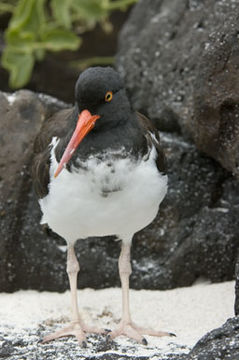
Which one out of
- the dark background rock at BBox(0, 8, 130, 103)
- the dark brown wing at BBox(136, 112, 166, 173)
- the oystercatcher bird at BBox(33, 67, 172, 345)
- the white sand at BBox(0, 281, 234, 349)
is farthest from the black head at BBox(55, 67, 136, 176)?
the dark background rock at BBox(0, 8, 130, 103)

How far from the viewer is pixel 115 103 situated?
3938mm

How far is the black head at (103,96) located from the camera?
3.81m

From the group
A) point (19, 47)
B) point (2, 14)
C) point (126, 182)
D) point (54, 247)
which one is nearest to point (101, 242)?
point (54, 247)

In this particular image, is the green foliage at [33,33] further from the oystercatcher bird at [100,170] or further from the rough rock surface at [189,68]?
the oystercatcher bird at [100,170]

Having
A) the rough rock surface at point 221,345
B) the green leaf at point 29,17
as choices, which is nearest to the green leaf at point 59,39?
the green leaf at point 29,17

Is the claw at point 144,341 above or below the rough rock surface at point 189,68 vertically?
below

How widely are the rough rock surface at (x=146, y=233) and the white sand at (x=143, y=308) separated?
9 centimetres

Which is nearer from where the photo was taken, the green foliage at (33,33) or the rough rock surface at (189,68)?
the rough rock surface at (189,68)

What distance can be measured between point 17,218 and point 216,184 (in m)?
1.37

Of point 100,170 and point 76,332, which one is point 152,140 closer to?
point 100,170

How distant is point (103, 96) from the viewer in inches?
152

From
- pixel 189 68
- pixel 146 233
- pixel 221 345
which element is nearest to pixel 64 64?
pixel 189 68

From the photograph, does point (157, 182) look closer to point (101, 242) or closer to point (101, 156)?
point (101, 156)

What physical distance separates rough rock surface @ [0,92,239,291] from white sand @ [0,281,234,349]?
A: 0.09 meters
